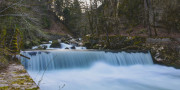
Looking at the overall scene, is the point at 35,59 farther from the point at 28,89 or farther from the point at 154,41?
the point at 154,41

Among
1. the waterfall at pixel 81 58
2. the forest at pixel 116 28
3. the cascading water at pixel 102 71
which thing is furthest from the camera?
the waterfall at pixel 81 58

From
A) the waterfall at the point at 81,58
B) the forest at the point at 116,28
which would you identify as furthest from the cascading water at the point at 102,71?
the forest at the point at 116,28

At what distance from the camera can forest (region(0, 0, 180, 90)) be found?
4035 millimetres

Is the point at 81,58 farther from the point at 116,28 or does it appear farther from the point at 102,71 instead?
the point at 116,28

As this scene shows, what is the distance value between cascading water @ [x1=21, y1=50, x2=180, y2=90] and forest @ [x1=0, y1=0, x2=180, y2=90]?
4.16 feet

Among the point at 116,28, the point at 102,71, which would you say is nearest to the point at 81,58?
the point at 102,71

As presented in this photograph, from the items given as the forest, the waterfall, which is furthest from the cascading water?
the forest

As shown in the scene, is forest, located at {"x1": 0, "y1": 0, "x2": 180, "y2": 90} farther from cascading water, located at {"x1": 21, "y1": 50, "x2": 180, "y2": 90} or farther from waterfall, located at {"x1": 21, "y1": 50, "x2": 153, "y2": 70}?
cascading water, located at {"x1": 21, "y1": 50, "x2": 180, "y2": 90}

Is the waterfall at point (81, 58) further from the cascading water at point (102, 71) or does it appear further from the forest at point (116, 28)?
the forest at point (116, 28)

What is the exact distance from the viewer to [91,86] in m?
6.05

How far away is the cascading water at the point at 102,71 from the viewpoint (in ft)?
20.7

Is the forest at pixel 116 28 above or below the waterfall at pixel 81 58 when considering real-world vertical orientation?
above

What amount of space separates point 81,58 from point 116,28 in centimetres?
977

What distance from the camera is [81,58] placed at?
1016 centimetres
